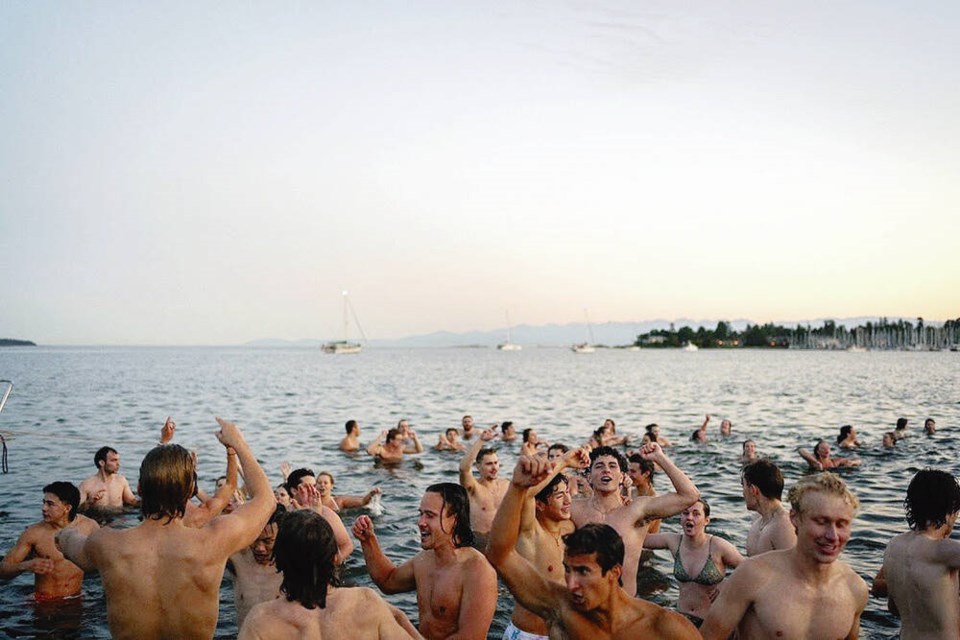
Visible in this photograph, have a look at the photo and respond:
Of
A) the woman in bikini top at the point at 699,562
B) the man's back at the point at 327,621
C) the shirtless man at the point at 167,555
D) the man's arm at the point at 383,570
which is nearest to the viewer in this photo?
the man's back at the point at 327,621

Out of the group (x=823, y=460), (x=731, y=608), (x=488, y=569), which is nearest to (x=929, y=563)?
(x=731, y=608)

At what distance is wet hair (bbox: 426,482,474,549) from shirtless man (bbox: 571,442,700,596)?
1.76 m

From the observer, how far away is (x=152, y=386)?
221 feet

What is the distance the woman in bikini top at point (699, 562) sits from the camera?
7.56m

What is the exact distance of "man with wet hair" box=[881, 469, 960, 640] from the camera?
17.1 feet

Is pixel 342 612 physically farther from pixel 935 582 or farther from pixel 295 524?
pixel 935 582

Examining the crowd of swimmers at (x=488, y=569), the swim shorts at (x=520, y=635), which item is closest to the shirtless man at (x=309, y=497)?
the crowd of swimmers at (x=488, y=569)

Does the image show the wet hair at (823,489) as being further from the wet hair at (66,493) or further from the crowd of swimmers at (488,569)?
the wet hair at (66,493)

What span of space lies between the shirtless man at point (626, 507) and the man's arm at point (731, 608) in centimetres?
159

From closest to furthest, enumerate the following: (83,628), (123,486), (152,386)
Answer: (83,628) → (123,486) → (152,386)

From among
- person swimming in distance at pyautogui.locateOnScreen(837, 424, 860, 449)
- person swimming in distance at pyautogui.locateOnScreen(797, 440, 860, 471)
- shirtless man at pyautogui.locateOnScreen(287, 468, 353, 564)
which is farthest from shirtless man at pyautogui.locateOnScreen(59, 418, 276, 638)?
person swimming in distance at pyautogui.locateOnScreen(837, 424, 860, 449)

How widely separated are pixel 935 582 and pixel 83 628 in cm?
933

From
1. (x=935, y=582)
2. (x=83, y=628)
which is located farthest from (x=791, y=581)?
(x=83, y=628)

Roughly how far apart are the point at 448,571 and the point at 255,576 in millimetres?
2630
